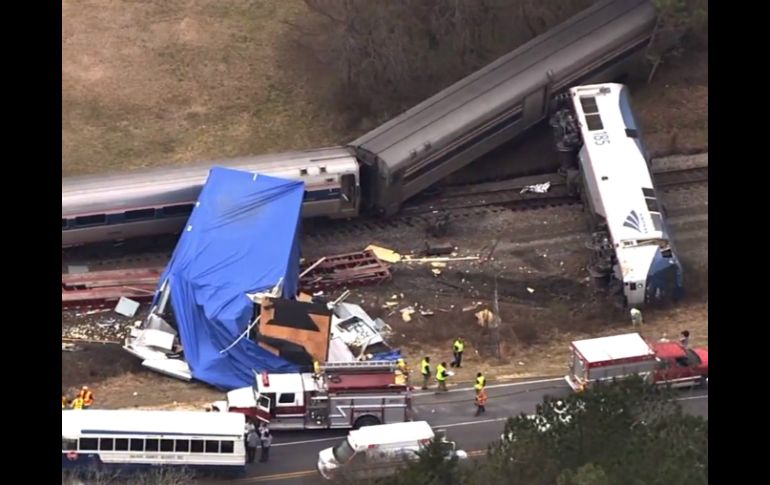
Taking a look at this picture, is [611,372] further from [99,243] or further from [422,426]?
[99,243]

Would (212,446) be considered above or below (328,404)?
below

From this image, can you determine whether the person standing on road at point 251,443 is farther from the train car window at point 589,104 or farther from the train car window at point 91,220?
the train car window at point 589,104

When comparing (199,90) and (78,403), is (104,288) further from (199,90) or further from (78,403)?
(199,90)

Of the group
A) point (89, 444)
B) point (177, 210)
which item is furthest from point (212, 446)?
point (177, 210)

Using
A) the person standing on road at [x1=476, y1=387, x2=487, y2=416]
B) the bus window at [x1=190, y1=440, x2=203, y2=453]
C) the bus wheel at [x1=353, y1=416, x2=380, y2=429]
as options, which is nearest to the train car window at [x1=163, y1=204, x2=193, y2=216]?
the bus wheel at [x1=353, y1=416, x2=380, y2=429]

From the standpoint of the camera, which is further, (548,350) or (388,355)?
(548,350)

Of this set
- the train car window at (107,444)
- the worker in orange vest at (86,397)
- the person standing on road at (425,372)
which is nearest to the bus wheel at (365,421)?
the person standing on road at (425,372)

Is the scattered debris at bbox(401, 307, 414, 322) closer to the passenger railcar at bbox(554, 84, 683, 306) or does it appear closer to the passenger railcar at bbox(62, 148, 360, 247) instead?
the passenger railcar at bbox(62, 148, 360, 247)
